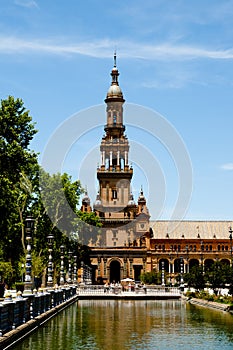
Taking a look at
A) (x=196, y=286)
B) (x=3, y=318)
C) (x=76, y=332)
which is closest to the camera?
(x=3, y=318)

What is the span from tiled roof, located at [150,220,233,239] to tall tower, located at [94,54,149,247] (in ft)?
49.1

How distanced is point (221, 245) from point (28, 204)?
306 feet

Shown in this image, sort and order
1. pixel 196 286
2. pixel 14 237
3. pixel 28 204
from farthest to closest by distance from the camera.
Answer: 1. pixel 196 286
2. pixel 28 204
3. pixel 14 237

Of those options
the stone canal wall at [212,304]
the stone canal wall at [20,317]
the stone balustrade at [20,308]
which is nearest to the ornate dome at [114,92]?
the stone canal wall at [212,304]

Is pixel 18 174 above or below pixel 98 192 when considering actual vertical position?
below

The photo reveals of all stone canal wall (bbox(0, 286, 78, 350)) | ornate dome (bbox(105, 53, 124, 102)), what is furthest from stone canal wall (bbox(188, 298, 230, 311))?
ornate dome (bbox(105, 53, 124, 102))

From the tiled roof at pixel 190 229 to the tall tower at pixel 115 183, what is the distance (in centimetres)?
1498

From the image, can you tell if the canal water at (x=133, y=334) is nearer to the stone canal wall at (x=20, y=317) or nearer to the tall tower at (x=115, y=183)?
the stone canal wall at (x=20, y=317)

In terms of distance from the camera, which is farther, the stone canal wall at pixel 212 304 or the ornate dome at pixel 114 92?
the ornate dome at pixel 114 92

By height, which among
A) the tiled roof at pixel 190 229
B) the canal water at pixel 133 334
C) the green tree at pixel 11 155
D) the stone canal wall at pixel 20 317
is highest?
the tiled roof at pixel 190 229

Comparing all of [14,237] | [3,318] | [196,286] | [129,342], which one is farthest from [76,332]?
[196,286]

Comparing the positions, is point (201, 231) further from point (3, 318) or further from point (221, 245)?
point (3, 318)

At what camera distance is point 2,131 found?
34750 mm

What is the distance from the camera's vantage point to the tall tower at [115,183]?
4811 inches
